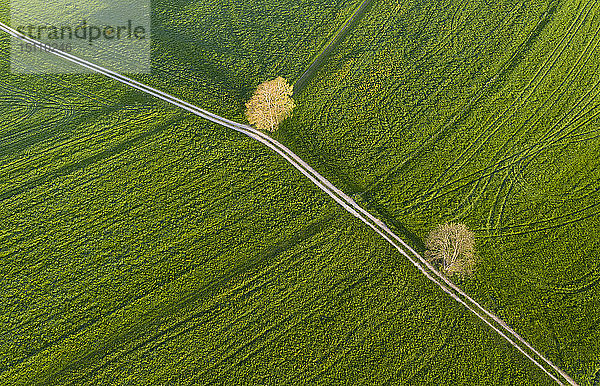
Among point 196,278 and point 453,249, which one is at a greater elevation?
point 453,249

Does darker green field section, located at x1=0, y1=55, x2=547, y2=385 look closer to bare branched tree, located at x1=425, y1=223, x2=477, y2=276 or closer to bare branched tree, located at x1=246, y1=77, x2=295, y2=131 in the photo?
bare branched tree, located at x1=425, y1=223, x2=477, y2=276

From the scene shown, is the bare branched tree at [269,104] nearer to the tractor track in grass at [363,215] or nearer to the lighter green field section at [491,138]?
the tractor track in grass at [363,215]

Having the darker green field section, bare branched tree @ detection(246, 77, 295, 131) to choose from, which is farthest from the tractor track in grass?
bare branched tree @ detection(246, 77, 295, 131)

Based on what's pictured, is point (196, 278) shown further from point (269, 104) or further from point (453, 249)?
point (453, 249)

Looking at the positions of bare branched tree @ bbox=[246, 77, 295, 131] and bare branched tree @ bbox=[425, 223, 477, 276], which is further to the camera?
bare branched tree @ bbox=[246, 77, 295, 131]

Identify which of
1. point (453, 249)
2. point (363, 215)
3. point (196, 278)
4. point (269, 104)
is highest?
point (269, 104)

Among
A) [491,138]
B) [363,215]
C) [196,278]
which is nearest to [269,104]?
[363,215]
